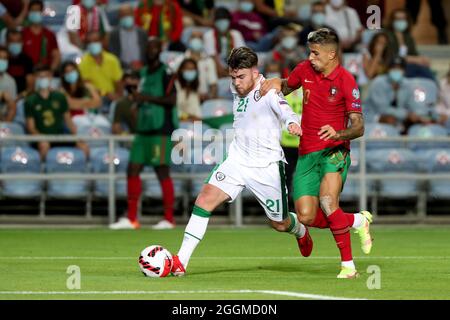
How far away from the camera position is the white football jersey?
39.0 ft

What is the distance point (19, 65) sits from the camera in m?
21.1

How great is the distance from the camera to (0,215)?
19.7 m

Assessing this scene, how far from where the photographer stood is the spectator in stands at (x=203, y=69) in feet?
69.3

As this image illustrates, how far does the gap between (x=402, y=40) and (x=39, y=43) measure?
238 inches

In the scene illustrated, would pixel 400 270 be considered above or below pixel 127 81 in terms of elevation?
below

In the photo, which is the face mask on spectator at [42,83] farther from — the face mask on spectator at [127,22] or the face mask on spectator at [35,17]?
the face mask on spectator at [127,22]

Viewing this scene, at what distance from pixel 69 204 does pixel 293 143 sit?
3.50 m

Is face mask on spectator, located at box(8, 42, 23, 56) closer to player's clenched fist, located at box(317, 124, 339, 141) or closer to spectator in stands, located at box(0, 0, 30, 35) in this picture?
spectator in stands, located at box(0, 0, 30, 35)

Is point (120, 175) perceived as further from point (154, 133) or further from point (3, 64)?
point (3, 64)

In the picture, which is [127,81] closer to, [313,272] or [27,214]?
[27,214]

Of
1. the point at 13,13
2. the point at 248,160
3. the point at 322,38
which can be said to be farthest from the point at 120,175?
the point at 322,38

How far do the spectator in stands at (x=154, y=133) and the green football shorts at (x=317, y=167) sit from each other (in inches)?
279

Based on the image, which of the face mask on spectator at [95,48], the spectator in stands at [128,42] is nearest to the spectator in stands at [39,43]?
the face mask on spectator at [95,48]
